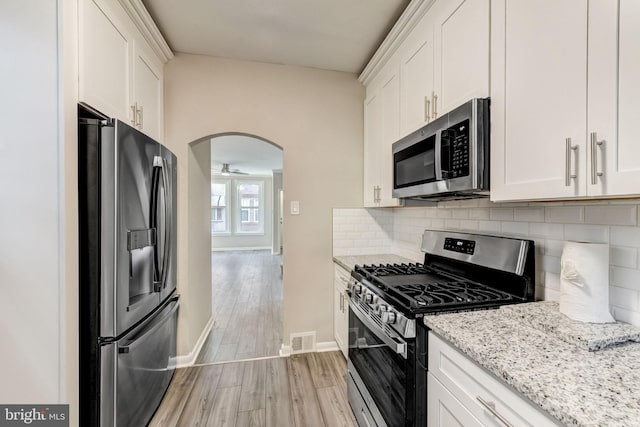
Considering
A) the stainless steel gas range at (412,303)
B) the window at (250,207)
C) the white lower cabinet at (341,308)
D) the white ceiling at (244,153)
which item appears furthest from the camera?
the window at (250,207)

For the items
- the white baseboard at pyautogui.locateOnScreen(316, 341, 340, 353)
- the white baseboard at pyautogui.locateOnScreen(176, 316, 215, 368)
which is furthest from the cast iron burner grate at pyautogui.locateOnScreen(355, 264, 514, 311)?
the white baseboard at pyautogui.locateOnScreen(176, 316, 215, 368)

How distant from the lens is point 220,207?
9.20 m

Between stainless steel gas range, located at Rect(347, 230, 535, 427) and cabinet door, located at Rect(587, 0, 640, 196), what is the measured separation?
2.03 feet

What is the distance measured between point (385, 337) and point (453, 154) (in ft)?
2.97

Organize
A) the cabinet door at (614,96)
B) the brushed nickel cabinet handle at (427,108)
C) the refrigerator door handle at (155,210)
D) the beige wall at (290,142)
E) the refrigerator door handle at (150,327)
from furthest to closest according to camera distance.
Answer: the beige wall at (290,142), the refrigerator door handle at (155,210), the brushed nickel cabinet handle at (427,108), the refrigerator door handle at (150,327), the cabinet door at (614,96)

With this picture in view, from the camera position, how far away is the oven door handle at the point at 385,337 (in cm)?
119

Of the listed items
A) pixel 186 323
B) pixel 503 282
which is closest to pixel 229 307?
pixel 186 323

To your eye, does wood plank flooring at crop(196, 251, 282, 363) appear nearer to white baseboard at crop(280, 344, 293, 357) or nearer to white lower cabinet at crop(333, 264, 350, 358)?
white baseboard at crop(280, 344, 293, 357)

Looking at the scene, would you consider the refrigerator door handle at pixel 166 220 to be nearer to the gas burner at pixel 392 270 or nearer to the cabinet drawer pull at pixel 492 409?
the gas burner at pixel 392 270

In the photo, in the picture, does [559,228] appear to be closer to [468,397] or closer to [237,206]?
[468,397]

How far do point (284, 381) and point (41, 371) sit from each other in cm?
148

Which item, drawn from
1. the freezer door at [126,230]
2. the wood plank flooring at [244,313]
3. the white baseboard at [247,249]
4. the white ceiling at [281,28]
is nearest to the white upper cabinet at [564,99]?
the white ceiling at [281,28]

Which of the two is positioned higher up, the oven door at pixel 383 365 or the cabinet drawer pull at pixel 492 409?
the cabinet drawer pull at pixel 492 409
